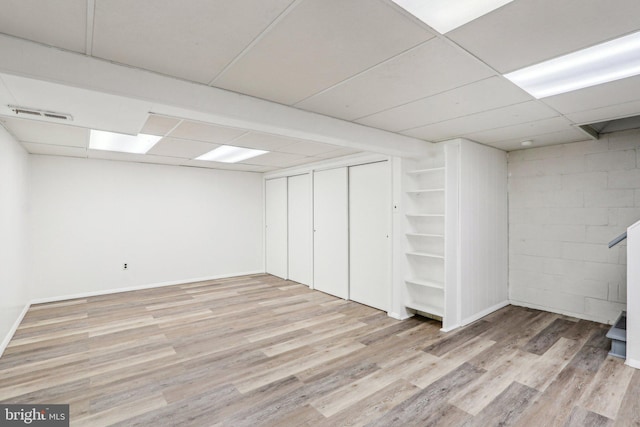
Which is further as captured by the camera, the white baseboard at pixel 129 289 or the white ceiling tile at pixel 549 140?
the white baseboard at pixel 129 289

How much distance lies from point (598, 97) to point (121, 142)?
5087 millimetres

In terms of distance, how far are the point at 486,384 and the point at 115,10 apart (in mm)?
3546

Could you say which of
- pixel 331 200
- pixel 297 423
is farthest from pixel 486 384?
pixel 331 200

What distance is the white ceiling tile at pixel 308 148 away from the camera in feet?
13.8

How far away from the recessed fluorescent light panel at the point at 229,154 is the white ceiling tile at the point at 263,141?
0.30 meters

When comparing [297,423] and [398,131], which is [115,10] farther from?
[398,131]

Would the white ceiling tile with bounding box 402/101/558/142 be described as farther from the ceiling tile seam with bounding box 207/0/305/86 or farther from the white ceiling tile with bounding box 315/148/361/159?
the ceiling tile seam with bounding box 207/0/305/86

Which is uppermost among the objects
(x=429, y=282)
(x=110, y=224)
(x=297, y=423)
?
A: (x=110, y=224)

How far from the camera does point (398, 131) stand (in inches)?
148

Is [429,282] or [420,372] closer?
[420,372]

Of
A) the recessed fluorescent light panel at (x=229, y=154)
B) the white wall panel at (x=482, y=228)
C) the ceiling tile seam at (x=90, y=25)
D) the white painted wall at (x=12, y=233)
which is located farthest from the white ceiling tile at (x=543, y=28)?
the white painted wall at (x=12, y=233)

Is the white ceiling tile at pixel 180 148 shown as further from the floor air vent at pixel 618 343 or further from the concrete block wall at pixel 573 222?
the floor air vent at pixel 618 343

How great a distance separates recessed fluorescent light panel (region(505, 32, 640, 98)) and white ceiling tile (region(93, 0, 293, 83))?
5.71 ft

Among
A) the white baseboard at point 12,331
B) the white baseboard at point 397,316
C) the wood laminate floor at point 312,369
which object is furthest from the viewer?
the white baseboard at point 397,316
